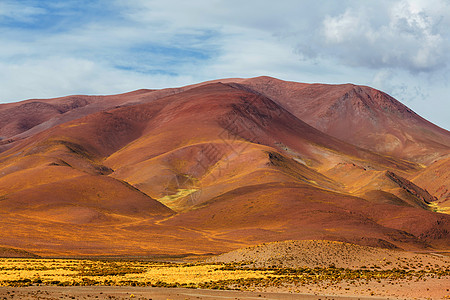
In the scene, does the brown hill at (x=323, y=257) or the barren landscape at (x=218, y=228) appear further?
the brown hill at (x=323, y=257)

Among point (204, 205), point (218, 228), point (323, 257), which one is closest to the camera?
point (323, 257)

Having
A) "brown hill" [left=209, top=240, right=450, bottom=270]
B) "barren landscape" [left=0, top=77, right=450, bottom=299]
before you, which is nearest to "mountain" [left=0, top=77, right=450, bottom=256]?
"barren landscape" [left=0, top=77, right=450, bottom=299]

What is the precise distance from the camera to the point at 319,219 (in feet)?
371

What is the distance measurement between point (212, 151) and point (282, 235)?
9988 centimetres

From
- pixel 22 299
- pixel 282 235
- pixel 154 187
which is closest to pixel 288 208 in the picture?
pixel 282 235

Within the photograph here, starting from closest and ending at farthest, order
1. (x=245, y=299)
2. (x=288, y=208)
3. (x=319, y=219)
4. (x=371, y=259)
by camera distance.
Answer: (x=245, y=299)
(x=371, y=259)
(x=319, y=219)
(x=288, y=208)

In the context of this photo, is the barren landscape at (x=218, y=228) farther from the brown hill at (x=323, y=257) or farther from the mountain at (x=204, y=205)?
the mountain at (x=204, y=205)

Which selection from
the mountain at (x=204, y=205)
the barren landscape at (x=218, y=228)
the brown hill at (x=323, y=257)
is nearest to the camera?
the barren landscape at (x=218, y=228)

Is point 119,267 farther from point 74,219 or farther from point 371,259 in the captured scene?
point 74,219

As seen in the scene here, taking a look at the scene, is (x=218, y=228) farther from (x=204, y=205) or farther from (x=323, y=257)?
(x=323, y=257)

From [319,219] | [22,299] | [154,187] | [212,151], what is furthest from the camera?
[212,151]

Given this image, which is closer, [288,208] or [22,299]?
[22,299]

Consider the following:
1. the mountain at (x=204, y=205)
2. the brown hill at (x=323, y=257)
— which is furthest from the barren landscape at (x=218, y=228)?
the mountain at (x=204, y=205)

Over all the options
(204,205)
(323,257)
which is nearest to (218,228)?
(204,205)
